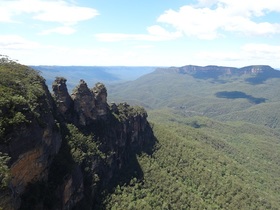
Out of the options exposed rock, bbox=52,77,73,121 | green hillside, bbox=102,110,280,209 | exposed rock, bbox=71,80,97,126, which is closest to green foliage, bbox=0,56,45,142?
exposed rock, bbox=52,77,73,121

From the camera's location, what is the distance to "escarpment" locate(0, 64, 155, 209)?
43094 millimetres

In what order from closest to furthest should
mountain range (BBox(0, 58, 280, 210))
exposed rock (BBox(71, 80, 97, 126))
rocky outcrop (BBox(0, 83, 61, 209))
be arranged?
rocky outcrop (BBox(0, 83, 61, 209)) → mountain range (BBox(0, 58, 280, 210)) → exposed rock (BBox(71, 80, 97, 126))

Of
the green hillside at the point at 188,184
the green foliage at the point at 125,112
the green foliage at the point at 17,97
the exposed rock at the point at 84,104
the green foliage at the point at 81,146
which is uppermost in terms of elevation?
the green foliage at the point at 17,97

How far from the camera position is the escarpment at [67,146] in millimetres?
43094

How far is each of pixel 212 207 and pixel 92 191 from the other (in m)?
36.8

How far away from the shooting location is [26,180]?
45312 millimetres

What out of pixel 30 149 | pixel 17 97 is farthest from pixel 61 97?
pixel 30 149

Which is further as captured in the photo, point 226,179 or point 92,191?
point 226,179

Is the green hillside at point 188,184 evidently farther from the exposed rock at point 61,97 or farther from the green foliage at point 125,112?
the exposed rock at point 61,97

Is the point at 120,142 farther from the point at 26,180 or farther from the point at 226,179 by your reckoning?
the point at 26,180

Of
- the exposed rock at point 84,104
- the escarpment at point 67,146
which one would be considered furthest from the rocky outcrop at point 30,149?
the exposed rock at point 84,104

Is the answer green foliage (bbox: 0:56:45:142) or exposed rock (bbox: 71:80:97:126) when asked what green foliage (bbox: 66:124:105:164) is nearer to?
exposed rock (bbox: 71:80:97:126)

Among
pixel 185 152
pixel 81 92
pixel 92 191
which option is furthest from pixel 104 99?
pixel 185 152

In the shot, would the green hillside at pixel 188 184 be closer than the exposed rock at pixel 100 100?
Yes
